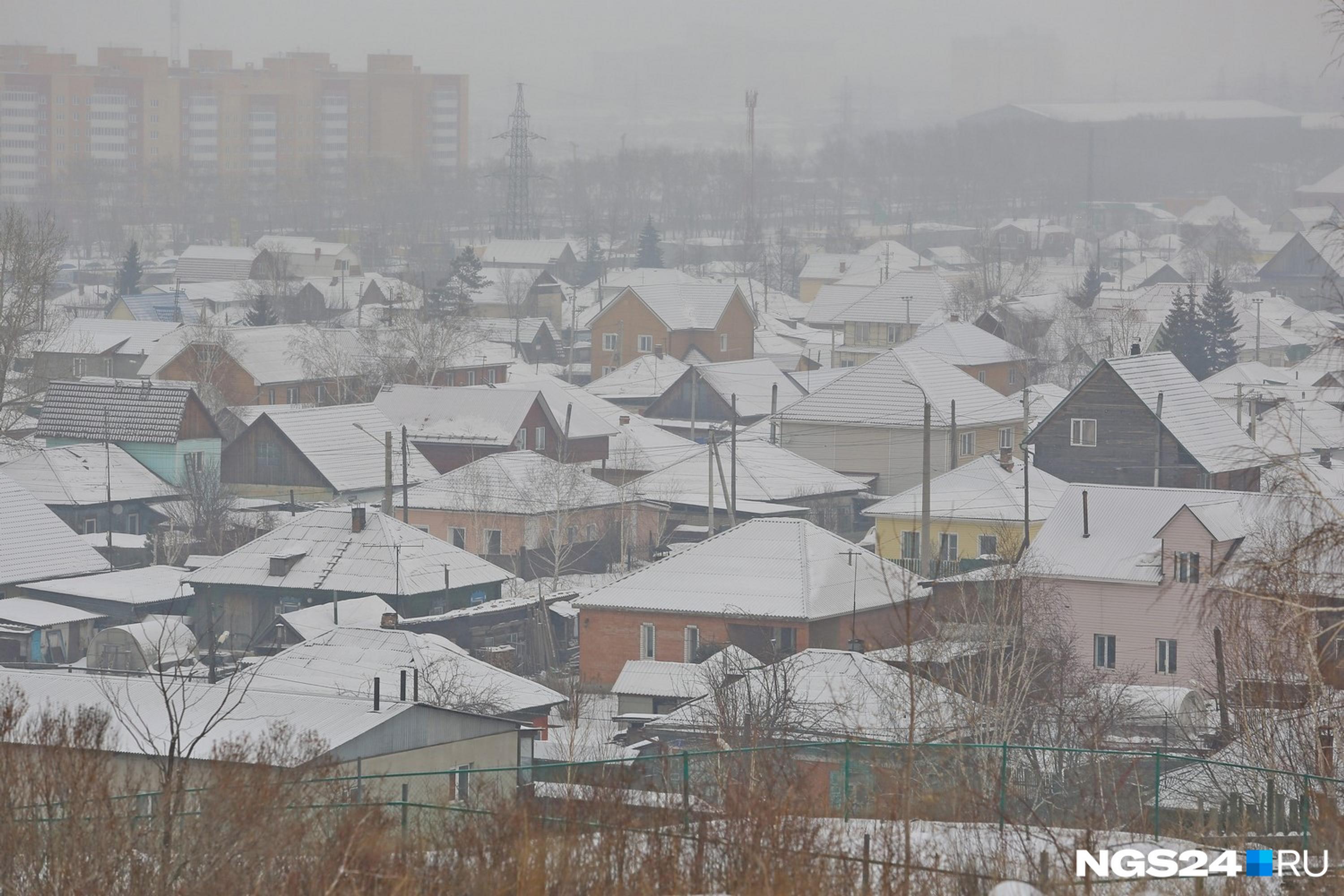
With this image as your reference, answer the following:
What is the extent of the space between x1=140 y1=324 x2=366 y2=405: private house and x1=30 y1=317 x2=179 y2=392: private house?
1909 millimetres

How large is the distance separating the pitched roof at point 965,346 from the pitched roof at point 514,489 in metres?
11.7

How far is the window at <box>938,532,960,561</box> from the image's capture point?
73.2ft

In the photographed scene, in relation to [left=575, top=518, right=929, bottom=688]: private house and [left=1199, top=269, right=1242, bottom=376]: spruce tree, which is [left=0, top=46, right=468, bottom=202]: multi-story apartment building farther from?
[left=575, top=518, right=929, bottom=688]: private house

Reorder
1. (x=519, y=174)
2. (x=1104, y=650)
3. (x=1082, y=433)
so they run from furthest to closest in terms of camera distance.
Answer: (x=519, y=174)
(x=1082, y=433)
(x=1104, y=650)

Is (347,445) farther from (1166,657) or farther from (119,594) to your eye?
(1166,657)

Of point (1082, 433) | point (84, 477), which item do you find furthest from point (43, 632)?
point (1082, 433)

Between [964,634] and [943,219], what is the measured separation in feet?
291

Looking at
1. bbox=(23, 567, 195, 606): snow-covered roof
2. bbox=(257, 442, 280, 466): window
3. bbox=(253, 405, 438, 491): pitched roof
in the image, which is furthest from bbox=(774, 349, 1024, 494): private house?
bbox=(23, 567, 195, 606): snow-covered roof

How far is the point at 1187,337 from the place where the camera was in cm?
3812

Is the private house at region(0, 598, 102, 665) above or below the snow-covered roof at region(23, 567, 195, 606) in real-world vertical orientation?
below

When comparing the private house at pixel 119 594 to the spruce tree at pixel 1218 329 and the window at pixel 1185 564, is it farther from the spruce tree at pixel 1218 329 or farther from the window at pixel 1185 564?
the spruce tree at pixel 1218 329

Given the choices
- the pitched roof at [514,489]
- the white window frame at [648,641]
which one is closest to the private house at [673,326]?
the pitched roof at [514,489]

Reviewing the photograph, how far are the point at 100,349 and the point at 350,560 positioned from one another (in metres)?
21.9

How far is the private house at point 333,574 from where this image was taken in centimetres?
1928
